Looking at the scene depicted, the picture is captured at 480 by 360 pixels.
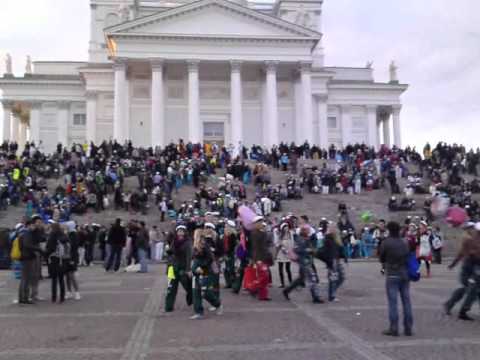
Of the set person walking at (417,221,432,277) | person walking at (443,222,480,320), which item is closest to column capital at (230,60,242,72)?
person walking at (417,221,432,277)

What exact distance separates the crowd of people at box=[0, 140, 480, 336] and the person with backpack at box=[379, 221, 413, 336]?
17 mm

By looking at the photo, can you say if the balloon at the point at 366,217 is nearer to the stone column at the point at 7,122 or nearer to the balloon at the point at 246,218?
the balloon at the point at 246,218

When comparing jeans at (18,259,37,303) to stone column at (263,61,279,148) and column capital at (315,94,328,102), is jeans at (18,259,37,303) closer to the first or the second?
stone column at (263,61,279,148)

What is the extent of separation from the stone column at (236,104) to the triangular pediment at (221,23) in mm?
3025

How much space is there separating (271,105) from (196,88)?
6.71 m

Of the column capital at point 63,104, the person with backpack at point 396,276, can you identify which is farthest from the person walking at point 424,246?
the column capital at point 63,104

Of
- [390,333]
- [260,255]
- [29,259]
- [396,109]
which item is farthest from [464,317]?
[396,109]

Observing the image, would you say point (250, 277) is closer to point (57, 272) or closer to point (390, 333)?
point (57, 272)

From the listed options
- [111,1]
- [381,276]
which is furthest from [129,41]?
[381,276]

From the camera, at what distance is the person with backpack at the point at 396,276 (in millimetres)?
9602

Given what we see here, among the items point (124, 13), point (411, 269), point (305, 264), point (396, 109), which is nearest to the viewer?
point (411, 269)

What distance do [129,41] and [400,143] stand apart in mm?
30041

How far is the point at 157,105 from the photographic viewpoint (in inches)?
Result: 2023

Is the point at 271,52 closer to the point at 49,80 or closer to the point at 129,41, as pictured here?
the point at 129,41
